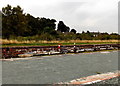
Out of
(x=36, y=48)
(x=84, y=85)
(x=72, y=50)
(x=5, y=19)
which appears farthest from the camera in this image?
(x=5, y=19)

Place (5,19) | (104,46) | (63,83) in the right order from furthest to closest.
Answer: (5,19) → (104,46) → (63,83)

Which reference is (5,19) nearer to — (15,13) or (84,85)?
(15,13)

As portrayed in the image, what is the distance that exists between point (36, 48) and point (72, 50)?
4758 millimetres

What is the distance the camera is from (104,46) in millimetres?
23938

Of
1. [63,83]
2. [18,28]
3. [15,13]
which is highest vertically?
[15,13]

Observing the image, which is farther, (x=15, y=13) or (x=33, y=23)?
(x=33, y=23)

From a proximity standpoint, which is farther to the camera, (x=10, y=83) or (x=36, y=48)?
(x=36, y=48)

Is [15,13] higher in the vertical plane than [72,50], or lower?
higher

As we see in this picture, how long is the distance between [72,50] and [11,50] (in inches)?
296

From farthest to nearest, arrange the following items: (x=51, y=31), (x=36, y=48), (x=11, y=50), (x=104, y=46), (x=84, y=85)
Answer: (x=51, y=31) → (x=104, y=46) → (x=36, y=48) → (x=11, y=50) → (x=84, y=85)

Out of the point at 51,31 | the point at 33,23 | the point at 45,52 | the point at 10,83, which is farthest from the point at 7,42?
the point at 33,23

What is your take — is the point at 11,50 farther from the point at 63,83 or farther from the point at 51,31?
the point at 51,31

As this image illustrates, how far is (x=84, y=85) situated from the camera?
5.38m

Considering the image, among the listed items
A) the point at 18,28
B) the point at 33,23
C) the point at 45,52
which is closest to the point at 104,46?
the point at 45,52
